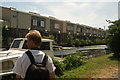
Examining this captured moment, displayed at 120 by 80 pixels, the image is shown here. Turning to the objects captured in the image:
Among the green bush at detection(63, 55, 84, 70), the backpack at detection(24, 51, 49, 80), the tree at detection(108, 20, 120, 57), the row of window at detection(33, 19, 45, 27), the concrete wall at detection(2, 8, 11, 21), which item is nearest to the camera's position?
the backpack at detection(24, 51, 49, 80)

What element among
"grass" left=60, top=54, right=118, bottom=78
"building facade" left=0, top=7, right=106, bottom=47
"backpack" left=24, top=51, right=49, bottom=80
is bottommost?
"grass" left=60, top=54, right=118, bottom=78

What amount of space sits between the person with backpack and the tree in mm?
18882

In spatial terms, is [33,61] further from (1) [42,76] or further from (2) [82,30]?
(2) [82,30]

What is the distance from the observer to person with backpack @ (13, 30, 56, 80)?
2.77 m

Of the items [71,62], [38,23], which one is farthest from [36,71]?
[38,23]

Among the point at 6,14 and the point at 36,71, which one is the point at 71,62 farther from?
the point at 6,14

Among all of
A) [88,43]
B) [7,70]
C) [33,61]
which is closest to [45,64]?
[33,61]

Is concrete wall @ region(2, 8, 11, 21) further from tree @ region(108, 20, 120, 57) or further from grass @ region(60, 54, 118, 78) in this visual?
grass @ region(60, 54, 118, 78)

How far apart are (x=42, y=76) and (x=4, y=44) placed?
2815cm

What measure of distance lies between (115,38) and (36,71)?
1937 centimetres

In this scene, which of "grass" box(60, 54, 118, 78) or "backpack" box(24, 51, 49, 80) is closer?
"backpack" box(24, 51, 49, 80)

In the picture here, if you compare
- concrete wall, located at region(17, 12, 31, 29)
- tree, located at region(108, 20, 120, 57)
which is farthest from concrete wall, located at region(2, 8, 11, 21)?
tree, located at region(108, 20, 120, 57)

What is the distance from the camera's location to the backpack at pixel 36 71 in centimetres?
275

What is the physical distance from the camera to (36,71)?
8.98 feet
